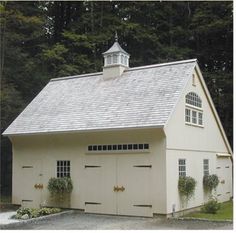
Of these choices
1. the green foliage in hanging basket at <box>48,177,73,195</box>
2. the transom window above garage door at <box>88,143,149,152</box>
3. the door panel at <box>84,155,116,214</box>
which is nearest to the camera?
the transom window above garage door at <box>88,143,149,152</box>

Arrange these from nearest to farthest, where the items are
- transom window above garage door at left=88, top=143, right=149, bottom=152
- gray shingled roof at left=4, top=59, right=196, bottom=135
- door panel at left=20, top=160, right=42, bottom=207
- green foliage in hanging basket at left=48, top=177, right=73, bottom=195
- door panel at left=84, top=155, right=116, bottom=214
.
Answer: transom window above garage door at left=88, top=143, right=149, bottom=152 → gray shingled roof at left=4, top=59, right=196, bottom=135 → door panel at left=84, top=155, right=116, bottom=214 → green foliage in hanging basket at left=48, top=177, right=73, bottom=195 → door panel at left=20, top=160, right=42, bottom=207

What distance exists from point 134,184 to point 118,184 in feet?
2.21

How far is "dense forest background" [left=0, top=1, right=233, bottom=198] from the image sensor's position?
1076 inches

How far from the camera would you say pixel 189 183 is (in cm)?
1633

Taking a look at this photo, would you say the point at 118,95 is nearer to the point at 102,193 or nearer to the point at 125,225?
the point at 102,193

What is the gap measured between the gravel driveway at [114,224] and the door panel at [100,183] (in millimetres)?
730

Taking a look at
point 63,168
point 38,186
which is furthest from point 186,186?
point 38,186

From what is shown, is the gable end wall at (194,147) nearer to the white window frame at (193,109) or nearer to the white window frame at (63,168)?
the white window frame at (193,109)

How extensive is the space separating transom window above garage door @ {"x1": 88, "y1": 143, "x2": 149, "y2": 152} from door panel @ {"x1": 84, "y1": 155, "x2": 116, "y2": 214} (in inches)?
10.7

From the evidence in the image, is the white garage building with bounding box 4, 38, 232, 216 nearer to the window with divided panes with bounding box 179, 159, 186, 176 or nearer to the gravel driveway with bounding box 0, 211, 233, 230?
the window with divided panes with bounding box 179, 159, 186, 176

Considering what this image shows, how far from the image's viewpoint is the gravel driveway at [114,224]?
13330 millimetres

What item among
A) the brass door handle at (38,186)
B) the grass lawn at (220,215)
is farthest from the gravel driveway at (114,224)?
the brass door handle at (38,186)

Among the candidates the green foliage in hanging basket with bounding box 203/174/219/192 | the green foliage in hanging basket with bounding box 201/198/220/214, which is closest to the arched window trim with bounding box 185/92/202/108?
the green foliage in hanging basket with bounding box 203/174/219/192

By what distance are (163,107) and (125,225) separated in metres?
4.41
